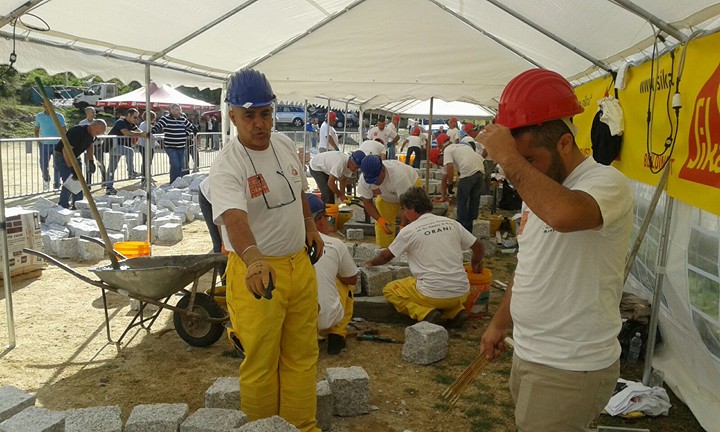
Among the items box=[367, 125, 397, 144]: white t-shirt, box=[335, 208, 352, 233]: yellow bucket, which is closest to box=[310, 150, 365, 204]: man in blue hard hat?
box=[335, 208, 352, 233]: yellow bucket

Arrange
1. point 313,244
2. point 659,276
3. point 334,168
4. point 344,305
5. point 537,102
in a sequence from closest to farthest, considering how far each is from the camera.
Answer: point 537,102 → point 313,244 → point 659,276 → point 344,305 → point 334,168

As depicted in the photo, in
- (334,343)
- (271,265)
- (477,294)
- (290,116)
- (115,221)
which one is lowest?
(334,343)

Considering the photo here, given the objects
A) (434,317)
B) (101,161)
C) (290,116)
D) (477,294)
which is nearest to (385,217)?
(477,294)

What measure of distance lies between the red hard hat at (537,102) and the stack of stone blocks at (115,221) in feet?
21.3

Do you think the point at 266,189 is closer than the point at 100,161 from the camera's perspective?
Yes

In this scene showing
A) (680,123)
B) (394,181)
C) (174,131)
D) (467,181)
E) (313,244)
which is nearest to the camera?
(313,244)

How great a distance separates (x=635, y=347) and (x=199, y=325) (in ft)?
12.0

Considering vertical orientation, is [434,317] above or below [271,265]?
below

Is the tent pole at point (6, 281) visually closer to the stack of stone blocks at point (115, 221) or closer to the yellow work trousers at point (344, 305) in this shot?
the yellow work trousers at point (344, 305)

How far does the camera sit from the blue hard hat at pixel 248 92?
3062 mm

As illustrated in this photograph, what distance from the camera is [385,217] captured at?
8.63 m

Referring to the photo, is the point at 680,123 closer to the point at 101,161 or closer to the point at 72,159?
the point at 72,159

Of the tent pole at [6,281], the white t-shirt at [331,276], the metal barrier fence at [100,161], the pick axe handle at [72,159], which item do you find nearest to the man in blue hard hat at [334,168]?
the metal barrier fence at [100,161]

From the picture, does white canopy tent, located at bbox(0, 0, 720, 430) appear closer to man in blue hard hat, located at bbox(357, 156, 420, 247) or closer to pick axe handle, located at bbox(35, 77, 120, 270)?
pick axe handle, located at bbox(35, 77, 120, 270)
